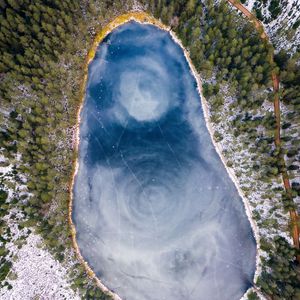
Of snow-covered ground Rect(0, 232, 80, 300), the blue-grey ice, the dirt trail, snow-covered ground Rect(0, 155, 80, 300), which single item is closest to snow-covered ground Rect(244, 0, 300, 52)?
the dirt trail

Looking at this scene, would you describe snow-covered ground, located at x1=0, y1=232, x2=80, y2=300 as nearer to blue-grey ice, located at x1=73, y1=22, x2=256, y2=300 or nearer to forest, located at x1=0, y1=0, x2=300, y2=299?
forest, located at x1=0, y1=0, x2=300, y2=299

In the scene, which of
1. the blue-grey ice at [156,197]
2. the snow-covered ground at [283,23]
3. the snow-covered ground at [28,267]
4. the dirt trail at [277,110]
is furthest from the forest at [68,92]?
the blue-grey ice at [156,197]

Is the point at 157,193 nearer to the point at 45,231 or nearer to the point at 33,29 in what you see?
the point at 45,231

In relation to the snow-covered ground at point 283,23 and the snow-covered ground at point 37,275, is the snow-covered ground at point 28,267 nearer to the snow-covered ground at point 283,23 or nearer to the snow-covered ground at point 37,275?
the snow-covered ground at point 37,275

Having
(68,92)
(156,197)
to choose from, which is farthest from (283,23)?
(68,92)

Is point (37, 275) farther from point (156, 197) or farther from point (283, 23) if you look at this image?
point (283, 23)
